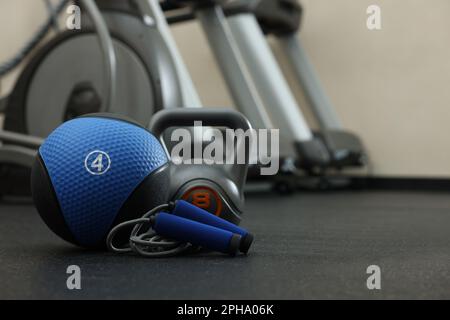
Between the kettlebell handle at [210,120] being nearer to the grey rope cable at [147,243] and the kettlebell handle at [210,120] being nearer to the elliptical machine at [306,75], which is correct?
the grey rope cable at [147,243]

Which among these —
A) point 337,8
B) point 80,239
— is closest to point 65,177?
point 80,239

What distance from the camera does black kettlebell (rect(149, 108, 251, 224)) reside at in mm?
Result: 1175

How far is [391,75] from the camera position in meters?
3.63

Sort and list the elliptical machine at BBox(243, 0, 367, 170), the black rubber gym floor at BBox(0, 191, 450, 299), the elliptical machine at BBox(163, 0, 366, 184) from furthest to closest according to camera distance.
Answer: the elliptical machine at BBox(243, 0, 367, 170) < the elliptical machine at BBox(163, 0, 366, 184) < the black rubber gym floor at BBox(0, 191, 450, 299)

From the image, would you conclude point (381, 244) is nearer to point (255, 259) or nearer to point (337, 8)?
point (255, 259)

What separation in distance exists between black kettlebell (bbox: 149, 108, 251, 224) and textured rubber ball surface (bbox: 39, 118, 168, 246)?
5.4 inches

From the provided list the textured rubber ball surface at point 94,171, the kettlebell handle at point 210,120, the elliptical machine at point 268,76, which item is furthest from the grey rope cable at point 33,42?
the textured rubber ball surface at point 94,171

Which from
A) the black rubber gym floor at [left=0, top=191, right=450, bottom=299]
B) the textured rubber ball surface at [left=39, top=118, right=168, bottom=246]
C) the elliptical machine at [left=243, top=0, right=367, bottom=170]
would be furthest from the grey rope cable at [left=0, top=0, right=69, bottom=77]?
the textured rubber ball surface at [left=39, top=118, right=168, bottom=246]

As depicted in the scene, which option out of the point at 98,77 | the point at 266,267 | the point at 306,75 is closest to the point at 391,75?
the point at 306,75

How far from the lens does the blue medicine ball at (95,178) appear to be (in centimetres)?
102

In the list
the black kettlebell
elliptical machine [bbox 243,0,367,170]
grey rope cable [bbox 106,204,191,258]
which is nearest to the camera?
grey rope cable [bbox 106,204,191,258]

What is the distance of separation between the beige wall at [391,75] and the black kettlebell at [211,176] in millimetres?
2581

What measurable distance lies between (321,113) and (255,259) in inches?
111

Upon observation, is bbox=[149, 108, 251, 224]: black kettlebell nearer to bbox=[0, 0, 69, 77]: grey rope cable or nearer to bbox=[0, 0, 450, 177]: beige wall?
bbox=[0, 0, 450, 177]: beige wall
